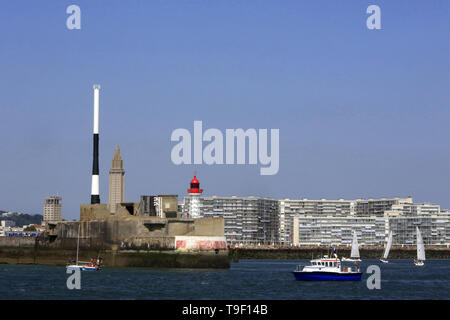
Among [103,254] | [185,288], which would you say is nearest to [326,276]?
[185,288]

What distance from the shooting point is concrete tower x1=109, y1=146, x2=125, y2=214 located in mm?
128250

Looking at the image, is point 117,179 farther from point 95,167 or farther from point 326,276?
point 326,276

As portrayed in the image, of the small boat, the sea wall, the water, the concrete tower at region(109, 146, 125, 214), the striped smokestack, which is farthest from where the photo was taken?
the concrete tower at region(109, 146, 125, 214)

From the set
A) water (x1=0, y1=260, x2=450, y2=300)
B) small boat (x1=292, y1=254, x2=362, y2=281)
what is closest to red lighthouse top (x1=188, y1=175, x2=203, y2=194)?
water (x1=0, y1=260, x2=450, y2=300)

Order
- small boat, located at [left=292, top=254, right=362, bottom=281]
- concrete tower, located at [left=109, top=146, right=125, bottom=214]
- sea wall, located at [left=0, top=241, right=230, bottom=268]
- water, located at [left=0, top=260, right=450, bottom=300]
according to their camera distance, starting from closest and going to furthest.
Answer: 1. water, located at [left=0, top=260, right=450, bottom=300]
2. small boat, located at [left=292, top=254, right=362, bottom=281]
3. sea wall, located at [left=0, top=241, right=230, bottom=268]
4. concrete tower, located at [left=109, top=146, right=125, bottom=214]

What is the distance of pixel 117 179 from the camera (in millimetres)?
130125

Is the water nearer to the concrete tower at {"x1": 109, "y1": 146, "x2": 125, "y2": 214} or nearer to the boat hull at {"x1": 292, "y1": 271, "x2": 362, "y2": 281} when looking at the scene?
the boat hull at {"x1": 292, "y1": 271, "x2": 362, "y2": 281}

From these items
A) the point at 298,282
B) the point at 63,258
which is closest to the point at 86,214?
the point at 63,258

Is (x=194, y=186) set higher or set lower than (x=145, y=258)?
higher

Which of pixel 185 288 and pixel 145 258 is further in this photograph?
pixel 145 258

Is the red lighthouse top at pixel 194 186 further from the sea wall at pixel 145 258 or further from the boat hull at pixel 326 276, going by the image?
the boat hull at pixel 326 276
